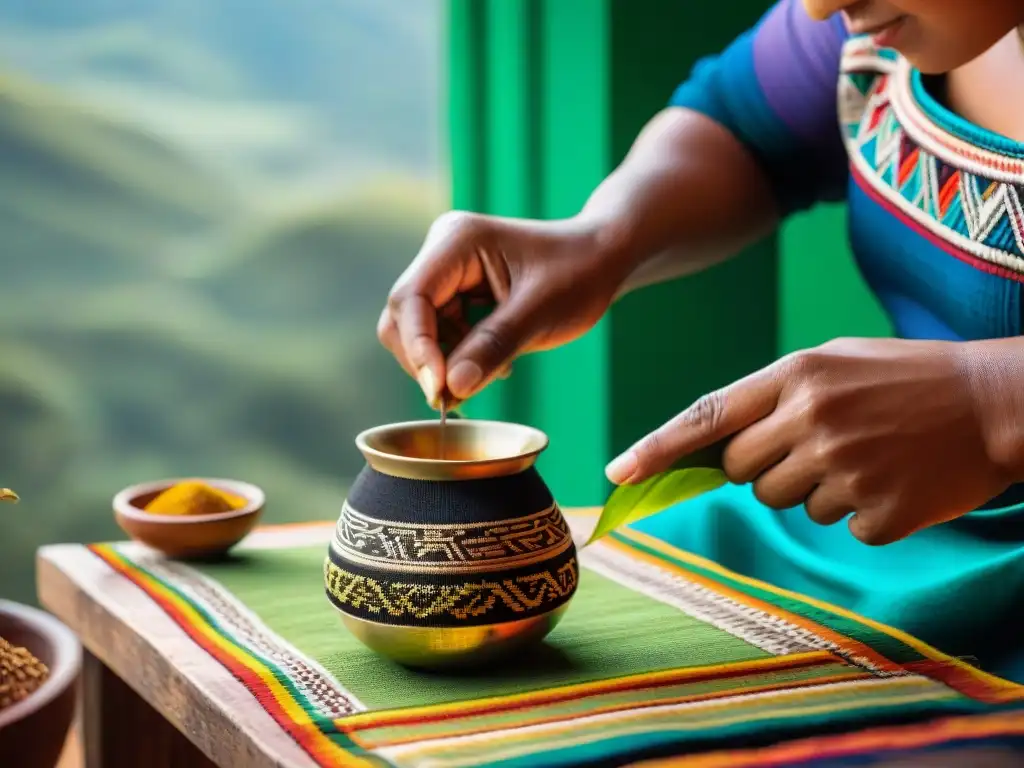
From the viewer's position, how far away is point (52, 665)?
2.75ft

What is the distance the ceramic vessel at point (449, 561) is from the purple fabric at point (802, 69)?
72 cm

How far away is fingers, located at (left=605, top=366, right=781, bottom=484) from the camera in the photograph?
970mm

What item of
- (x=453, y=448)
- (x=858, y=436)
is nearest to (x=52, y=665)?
(x=453, y=448)

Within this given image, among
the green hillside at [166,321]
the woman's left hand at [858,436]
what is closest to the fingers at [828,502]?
the woman's left hand at [858,436]

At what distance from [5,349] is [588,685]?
1.75 m

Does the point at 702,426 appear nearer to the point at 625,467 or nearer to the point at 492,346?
the point at 625,467

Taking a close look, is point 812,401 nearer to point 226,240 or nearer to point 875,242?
point 875,242

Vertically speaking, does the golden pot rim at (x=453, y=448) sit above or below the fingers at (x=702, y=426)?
below

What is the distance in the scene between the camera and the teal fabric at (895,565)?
108 centimetres

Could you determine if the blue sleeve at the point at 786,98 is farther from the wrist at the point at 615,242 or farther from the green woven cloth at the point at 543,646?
the green woven cloth at the point at 543,646

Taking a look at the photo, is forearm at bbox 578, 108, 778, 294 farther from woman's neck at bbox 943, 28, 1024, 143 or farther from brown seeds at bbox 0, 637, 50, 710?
brown seeds at bbox 0, 637, 50, 710

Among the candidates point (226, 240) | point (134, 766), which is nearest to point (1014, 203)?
point (134, 766)

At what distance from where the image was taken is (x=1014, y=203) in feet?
3.91

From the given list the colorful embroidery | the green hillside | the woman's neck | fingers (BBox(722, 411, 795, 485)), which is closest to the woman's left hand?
→ fingers (BBox(722, 411, 795, 485))
